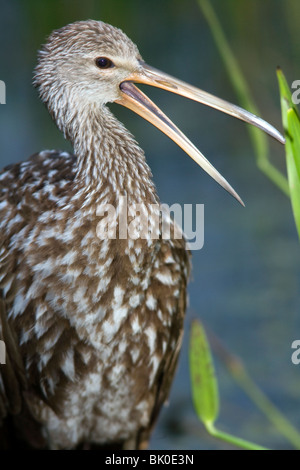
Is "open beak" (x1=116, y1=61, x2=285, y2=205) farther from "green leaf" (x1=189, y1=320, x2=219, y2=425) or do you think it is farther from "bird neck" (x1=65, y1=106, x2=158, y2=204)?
"green leaf" (x1=189, y1=320, x2=219, y2=425)

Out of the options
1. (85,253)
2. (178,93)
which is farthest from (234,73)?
(85,253)

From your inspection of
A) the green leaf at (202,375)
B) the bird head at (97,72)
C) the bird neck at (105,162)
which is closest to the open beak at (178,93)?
the bird head at (97,72)

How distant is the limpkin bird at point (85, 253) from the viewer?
11.3 ft

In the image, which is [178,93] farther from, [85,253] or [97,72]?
[85,253]

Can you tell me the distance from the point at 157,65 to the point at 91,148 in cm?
459

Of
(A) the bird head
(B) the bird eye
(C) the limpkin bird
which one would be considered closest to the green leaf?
(C) the limpkin bird

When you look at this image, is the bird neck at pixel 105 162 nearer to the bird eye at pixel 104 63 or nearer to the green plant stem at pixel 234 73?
the bird eye at pixel 104 63

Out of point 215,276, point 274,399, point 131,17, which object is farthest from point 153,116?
point 131,17

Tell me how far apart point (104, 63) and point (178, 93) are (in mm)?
320

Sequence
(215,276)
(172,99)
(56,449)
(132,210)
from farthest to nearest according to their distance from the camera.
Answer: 1. (172,99)
2. (215,276)
3. (56,449)
4. (132,210)

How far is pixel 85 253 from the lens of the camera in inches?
136

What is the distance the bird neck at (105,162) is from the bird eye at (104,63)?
0.16 m

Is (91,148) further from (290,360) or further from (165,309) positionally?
(290,360)

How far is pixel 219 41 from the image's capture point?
10.6 feet
